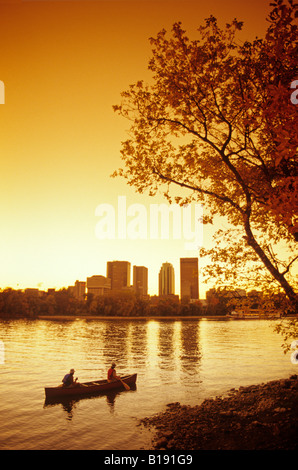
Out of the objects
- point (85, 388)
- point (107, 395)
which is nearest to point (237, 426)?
point (85, 388)

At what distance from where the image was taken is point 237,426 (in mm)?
12875

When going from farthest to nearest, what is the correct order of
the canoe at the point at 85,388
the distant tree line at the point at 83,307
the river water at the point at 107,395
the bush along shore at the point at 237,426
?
the distant tree line at the point at 83,307 → the canoe at the point at 85,388 → the river water at the point at 107,395 → the bush along shore at the point at 237,426

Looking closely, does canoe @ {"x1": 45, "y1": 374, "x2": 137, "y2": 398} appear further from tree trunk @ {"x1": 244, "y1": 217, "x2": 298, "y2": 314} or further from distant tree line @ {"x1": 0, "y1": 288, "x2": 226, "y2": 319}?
distant tree line @ {"x1": 0, "y1": 288, "x2": 226, "y2": 319}

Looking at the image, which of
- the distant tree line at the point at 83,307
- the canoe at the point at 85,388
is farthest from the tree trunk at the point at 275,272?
the distant tree line at the point at 83,307

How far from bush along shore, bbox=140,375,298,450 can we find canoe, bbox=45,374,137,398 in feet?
29.3

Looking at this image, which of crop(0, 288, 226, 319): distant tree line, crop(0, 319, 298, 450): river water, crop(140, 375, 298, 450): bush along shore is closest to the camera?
crop(140, 375, 298, 450): bush along shore

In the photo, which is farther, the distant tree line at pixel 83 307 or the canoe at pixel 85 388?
the distant tree line at pixel 83 307

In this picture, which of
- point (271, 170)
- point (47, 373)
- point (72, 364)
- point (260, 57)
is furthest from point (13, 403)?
point (260, 57)

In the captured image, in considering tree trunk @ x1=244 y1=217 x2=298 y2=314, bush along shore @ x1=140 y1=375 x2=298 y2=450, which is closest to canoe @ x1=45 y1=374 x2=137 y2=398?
bush along shore @ x1=140 y1=375 x2=298 y2=450

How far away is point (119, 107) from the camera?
12148 millimetres

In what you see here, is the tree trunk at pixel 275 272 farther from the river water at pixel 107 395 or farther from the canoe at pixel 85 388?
the canoe at pixel 85 388

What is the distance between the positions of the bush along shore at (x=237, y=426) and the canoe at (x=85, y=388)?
894cm

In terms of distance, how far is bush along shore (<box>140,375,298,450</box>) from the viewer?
11258 mm

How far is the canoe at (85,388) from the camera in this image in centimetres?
2408
